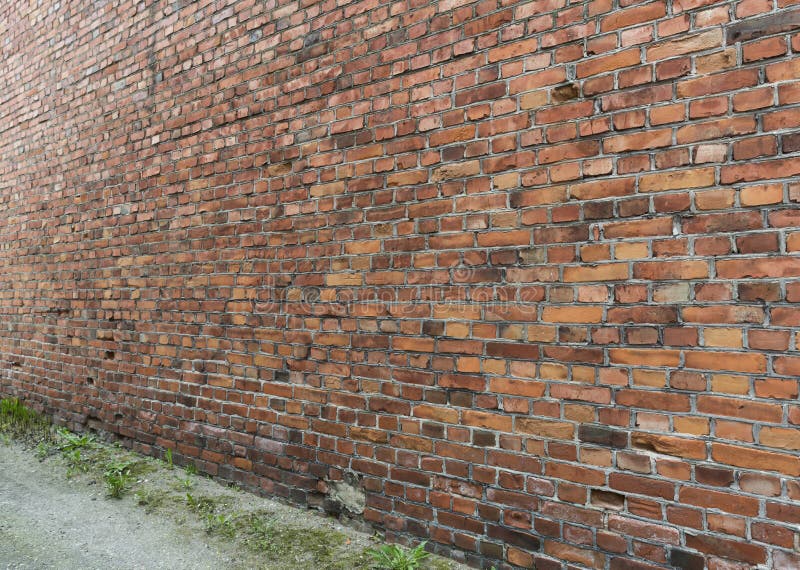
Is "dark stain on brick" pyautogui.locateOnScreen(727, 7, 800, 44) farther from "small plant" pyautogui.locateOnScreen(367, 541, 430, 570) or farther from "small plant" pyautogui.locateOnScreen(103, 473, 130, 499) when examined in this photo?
"small plant" pyautogui.locateOnScreen(103, 473, 130, 499)

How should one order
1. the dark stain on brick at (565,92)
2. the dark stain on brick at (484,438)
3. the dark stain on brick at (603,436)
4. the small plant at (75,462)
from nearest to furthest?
1. the dark stain on brick at (603,436)
2. the dark stain on brick at (565,92)
3. the dark stain on brick at (484,438)
4. the small plant at (75,462)

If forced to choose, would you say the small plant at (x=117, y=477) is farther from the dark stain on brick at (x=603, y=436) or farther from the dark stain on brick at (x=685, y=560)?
the dark stain on brick at (x=685, y=560)

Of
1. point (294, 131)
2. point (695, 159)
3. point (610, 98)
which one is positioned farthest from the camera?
point (294, 131)

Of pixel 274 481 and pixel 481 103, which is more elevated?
pixel 481 103

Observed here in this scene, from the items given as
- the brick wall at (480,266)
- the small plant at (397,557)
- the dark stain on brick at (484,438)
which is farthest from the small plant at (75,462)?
the dark stain on brick at (484,438)

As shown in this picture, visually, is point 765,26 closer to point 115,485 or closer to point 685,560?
point 685,560

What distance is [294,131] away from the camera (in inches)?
113

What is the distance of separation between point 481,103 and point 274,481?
2.38 m

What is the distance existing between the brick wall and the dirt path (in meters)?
0.53

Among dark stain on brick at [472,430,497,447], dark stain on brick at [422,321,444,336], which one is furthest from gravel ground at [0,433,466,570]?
dark stain on brick at [422,321,444,336]

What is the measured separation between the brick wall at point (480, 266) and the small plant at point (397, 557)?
0.30 ft

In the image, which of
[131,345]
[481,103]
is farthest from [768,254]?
[131,345]

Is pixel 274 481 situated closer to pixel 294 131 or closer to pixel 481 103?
pixel 294 131

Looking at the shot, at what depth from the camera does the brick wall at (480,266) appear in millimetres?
1657
